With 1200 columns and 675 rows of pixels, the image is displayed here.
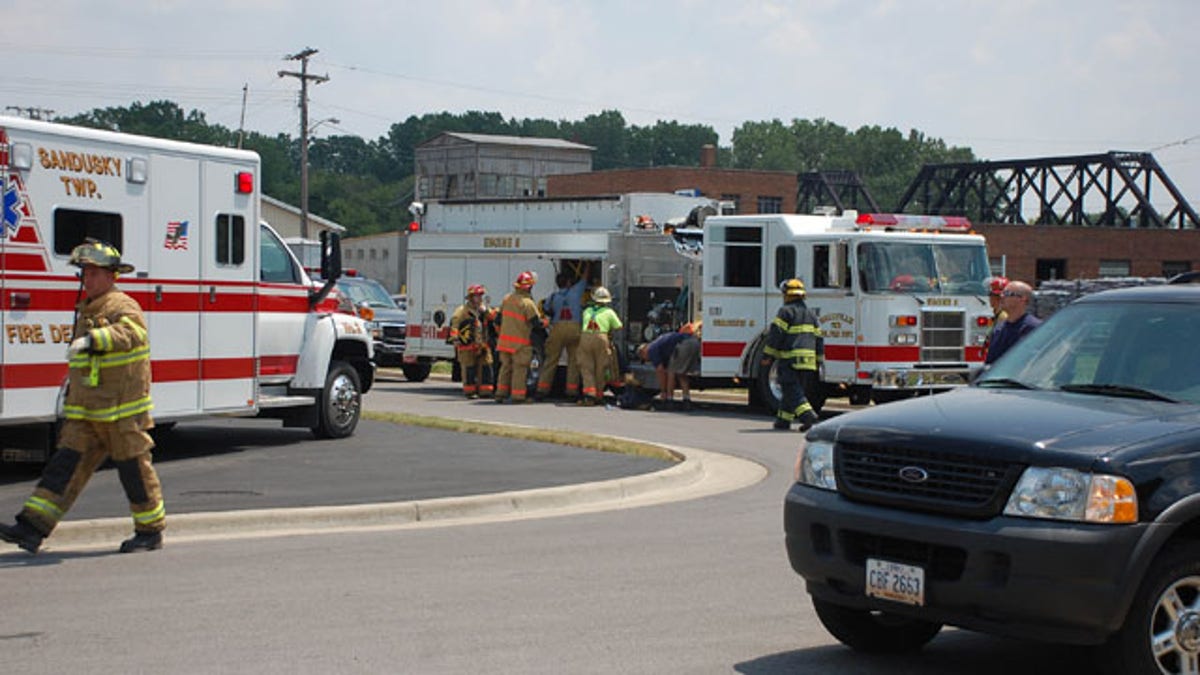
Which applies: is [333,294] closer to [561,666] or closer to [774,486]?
[774,486]

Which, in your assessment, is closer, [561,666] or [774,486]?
[561,666]

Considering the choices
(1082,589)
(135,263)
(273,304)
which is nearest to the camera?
(1082,589)

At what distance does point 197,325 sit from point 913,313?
10872mm

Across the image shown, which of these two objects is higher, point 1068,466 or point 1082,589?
point 1068,466

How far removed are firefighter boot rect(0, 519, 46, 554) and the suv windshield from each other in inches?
233

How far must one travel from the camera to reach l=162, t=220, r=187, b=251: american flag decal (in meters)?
13.9

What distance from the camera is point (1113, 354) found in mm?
7418

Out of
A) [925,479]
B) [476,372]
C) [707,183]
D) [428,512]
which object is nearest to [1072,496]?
[925,479]

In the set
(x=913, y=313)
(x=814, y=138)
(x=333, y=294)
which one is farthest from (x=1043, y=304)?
(x=814, y=138)

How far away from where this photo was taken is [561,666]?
23.1 ft

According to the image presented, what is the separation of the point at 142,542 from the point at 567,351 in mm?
14751

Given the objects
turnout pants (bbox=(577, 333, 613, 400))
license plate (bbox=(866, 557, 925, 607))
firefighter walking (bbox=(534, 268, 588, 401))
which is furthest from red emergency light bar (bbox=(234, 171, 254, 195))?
license plate (bbox=(866, 557, 925, 607))

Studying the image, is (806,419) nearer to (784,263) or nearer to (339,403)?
(784,263)

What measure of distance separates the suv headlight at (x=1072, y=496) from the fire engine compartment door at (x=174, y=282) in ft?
31.7
